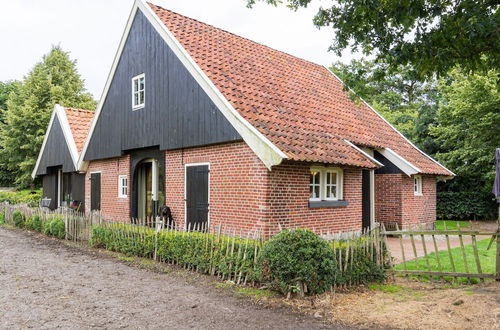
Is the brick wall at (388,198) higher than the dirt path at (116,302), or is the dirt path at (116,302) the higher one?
the brick wall at (388,198)

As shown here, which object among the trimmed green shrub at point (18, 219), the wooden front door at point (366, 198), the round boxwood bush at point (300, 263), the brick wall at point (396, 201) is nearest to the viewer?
the round boxwood bush at point (300, 263)

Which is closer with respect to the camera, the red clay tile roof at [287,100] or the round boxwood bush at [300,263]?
the round boxwood bush at [300,263]

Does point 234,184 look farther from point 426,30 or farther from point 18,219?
point 18,219

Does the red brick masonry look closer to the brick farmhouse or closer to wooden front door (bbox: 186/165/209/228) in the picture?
the brick farmhouse

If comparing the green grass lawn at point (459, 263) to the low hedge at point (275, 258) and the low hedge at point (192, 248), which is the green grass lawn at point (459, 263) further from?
the low hedge at point (192, 248)

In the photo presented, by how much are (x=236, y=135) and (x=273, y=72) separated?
4.68 metres

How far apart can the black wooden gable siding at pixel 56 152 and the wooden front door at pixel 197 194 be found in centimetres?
937

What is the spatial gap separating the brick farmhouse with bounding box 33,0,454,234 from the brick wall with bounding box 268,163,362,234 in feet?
0.10

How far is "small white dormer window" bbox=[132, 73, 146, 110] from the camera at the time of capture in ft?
47.8

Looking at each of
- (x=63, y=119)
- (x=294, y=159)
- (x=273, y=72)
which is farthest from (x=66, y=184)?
(x=294, y=159)

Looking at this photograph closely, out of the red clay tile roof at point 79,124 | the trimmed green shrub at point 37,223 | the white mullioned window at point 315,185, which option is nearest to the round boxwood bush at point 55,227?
the trimmed green shrub at point 37,223

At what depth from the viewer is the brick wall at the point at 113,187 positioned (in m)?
15.9

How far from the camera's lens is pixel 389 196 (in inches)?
628

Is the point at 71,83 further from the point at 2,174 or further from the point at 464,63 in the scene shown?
the point at 464,63
